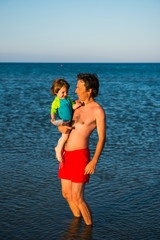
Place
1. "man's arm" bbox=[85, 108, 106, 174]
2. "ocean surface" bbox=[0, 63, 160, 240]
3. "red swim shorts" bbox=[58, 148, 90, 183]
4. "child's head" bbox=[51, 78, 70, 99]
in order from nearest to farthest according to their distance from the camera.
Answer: "man's arm" bbox=[85, 108, 106, 174]
"red swim shorts" bbox=[58, 148, 90, 183]
"child's head" bbox=[51, 78, 70, 99]
"ocean surface" bbox=[0, 63, 160, 240]

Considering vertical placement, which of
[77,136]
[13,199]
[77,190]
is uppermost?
[77,136]

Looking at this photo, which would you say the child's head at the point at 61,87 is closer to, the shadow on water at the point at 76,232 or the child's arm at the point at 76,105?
the child's arm at the point at 76,105

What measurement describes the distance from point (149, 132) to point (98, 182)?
4.83 metres

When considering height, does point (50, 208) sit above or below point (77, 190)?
below

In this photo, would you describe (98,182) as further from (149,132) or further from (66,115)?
(149,132)

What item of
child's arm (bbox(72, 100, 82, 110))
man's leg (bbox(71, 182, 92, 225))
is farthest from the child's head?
man's leg (bbox(71, 182, 92, 225))

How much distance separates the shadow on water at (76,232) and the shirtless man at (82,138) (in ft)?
0.69

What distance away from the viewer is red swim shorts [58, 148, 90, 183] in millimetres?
4168

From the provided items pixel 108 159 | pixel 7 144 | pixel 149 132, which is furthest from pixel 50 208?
pixel 149 132

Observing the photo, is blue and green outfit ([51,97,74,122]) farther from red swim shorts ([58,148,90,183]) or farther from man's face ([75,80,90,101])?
red swim shorts ([58,148,90,183])

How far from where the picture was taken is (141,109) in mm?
16266

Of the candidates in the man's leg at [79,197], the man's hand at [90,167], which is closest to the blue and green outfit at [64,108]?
the man's hand at [90,167]

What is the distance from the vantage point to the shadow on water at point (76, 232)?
167 inches

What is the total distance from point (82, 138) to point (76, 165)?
13.4 inches
